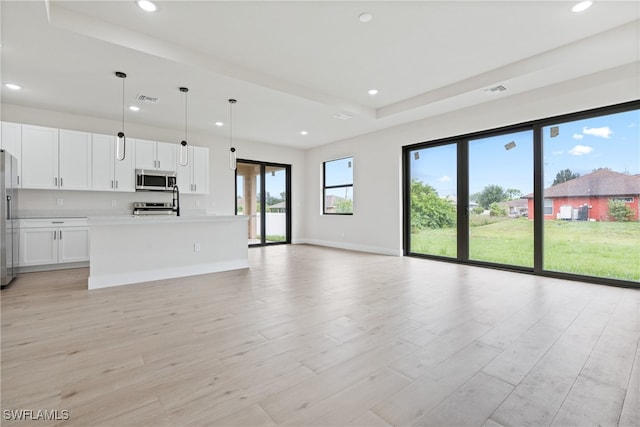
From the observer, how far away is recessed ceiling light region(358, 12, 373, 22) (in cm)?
295

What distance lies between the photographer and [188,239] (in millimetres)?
4504

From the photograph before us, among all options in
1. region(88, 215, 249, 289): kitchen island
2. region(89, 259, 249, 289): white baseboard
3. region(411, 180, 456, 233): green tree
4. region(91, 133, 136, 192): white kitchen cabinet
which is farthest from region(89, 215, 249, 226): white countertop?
region(411, 180, 456, 233): green tree

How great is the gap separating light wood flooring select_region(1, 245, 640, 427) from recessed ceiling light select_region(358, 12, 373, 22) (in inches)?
113

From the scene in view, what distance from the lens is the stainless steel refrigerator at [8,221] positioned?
3826 millimetres

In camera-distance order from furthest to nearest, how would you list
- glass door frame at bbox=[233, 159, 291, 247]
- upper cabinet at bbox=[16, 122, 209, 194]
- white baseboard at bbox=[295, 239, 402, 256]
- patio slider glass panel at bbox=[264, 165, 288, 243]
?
patio slider glass panel at bbox=[264, 165, 288, 243] → glass door frame at bbox=[233, 159, 291, 247] → white baseboard at bbox=[295, 239, 402, 256] → upper cabinet at bbox=[16, 122, 209, 194]

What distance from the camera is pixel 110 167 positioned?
18.0 ft

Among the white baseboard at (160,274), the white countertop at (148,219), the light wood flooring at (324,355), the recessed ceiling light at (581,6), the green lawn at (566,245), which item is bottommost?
the light wood flooring at (324,355)

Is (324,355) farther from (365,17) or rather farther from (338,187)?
(338,187)

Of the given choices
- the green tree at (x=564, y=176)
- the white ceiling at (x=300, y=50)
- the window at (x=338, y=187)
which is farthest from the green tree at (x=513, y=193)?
the window at (x=338, y=187)

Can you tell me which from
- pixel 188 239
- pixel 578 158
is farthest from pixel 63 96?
pixel 578 158

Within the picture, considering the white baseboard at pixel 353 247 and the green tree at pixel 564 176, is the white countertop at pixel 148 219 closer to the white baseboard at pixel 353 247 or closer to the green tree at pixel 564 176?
the white baseboard at pixel 353 247

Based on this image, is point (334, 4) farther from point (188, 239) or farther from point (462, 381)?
point (188, 239)

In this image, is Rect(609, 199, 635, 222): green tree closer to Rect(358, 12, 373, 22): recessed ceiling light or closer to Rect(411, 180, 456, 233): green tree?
Rect(411, 180, 456, 233): green tree

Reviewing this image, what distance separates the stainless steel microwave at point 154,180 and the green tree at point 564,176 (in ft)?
20.8
